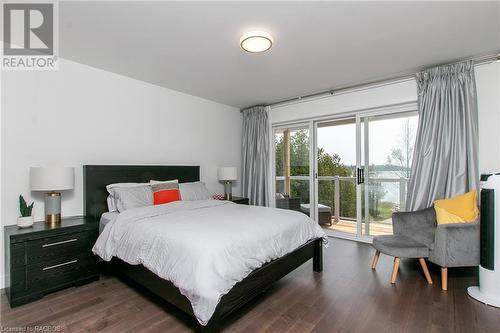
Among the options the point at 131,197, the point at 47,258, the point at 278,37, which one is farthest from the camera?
the point at 131,197

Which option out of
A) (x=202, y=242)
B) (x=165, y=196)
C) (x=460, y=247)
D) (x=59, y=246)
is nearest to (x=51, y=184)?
(x=59, y=246)

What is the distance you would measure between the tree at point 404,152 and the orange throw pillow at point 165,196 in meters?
3.30

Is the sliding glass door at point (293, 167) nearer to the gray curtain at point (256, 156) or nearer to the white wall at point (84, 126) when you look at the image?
the gray curtain at point (256, 156)

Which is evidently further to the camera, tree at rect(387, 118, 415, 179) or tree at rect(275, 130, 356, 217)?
tree at rect(275, 130, 356, 217)

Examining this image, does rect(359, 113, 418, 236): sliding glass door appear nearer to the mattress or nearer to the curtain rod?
the curtain rod

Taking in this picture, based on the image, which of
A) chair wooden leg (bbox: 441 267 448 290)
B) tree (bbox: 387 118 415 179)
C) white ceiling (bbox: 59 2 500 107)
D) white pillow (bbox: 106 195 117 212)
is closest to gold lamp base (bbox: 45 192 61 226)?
white pillow (bbox: 106 195 117 212)

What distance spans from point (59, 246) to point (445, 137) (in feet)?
14.9

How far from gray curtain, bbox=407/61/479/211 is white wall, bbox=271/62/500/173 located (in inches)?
5.3

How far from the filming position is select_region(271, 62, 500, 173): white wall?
289 centimetres

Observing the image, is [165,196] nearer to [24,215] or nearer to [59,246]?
[59,246]

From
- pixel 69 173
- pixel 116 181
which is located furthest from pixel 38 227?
pixel 116 181

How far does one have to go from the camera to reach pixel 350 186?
13.8 feet

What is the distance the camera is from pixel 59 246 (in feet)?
7.86

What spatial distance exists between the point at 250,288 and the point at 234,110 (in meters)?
3.98
